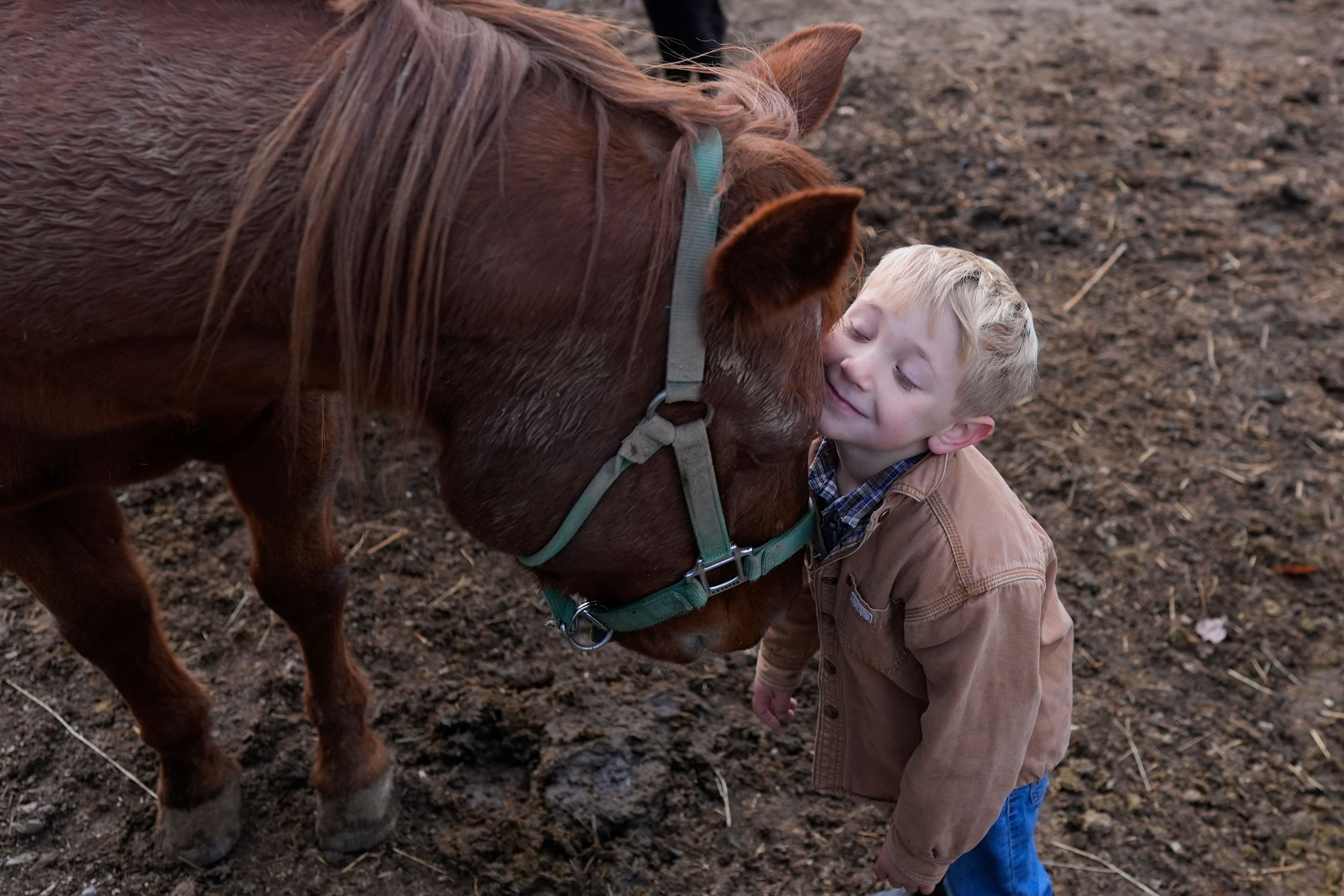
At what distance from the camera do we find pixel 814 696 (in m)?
2.88

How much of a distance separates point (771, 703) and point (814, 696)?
2.20 feet

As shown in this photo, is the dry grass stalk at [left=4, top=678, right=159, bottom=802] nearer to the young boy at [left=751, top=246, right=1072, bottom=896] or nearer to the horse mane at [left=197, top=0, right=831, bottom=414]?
the horse mane at [left=197, top=0, right=831, bottom=414]

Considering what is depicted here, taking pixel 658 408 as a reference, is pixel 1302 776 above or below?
below

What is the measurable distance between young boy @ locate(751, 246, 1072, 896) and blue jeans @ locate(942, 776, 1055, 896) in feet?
0.06

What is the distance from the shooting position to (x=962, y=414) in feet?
5.37

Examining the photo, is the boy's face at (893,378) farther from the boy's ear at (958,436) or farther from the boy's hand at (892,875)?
the boy's hand at (892,875)

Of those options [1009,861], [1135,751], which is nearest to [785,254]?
[1009,861]

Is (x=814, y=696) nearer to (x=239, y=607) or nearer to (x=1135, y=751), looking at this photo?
(x=1135, y=751)

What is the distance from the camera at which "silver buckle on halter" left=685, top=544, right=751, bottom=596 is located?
5.38 feet

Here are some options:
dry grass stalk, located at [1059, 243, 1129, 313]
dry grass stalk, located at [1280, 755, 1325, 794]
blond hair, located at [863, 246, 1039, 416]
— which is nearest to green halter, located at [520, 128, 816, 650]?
blond hair, located at [863, 246, 1039, 416]

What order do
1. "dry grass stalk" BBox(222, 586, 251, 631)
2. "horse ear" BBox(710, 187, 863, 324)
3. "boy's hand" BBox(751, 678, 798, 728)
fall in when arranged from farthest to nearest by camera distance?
"dry grass stalk" BBox(222, 586, 251, 631)
"boy's hand" BBox(751, 678, 798, 728)
"horse ear" BBox(710, 187, 863, 324)

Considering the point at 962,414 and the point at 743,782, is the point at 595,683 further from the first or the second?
the point at 962,414

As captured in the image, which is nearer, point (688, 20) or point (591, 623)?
point (591, 623)

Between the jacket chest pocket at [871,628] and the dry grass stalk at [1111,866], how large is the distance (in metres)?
1.08
